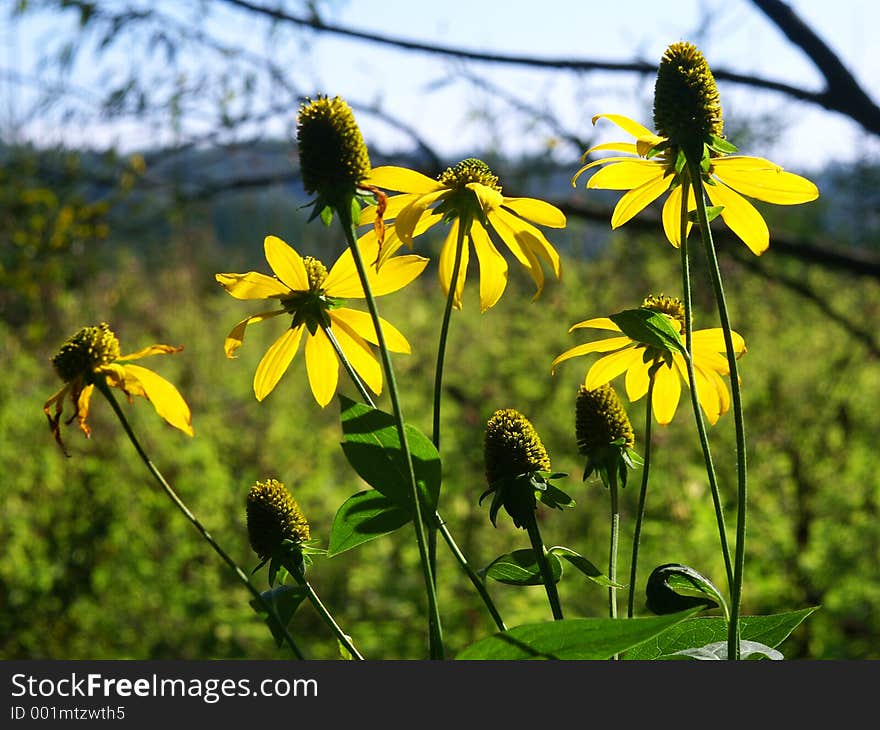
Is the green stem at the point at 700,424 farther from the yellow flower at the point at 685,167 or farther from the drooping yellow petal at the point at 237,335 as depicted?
the drooping yellow petal at the point at 237,335

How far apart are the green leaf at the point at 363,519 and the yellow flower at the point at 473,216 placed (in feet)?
0.29

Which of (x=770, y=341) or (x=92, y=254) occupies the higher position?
(x=92, y=254)

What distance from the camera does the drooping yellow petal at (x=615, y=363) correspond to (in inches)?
16.0

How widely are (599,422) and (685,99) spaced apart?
0.14 m

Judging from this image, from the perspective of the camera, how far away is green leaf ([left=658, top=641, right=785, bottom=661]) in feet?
0.98

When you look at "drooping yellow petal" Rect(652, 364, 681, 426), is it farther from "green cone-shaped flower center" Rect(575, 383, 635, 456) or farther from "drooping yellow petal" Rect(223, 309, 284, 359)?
"drooping yellow petal" Rect(223, 309, 284, 359)

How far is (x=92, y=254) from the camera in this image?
3.40 meters

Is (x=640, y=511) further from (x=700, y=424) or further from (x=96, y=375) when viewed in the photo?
(x=96, y=375)

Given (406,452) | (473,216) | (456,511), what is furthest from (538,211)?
(456,511)

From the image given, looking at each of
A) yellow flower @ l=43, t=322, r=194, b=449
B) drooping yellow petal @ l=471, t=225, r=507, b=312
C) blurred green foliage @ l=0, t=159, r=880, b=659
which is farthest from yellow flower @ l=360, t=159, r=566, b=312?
blurred green foliage @ l=0, t=159, r=880, b=659

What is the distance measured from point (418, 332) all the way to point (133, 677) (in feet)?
8.99

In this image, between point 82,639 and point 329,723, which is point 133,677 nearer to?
point 329,723

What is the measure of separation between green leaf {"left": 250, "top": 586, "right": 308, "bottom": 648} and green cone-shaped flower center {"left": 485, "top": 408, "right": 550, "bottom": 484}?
0.08 metres

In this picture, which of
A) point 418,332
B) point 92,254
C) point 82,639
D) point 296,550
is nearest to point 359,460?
point 296,550
